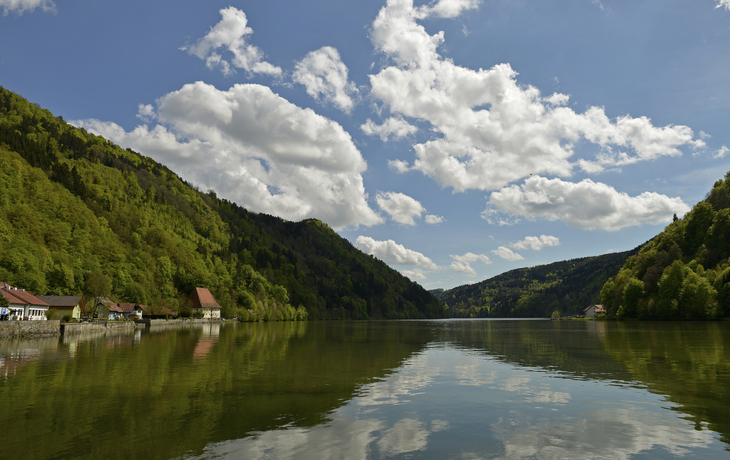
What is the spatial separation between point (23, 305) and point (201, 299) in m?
90.0

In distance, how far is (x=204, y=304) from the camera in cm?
15888

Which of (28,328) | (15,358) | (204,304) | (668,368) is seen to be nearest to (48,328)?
(28,328)

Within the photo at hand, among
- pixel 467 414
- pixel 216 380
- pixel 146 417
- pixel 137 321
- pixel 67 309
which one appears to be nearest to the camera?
pixel 146 417

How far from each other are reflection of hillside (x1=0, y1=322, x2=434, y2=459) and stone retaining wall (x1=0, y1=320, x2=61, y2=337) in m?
32.8

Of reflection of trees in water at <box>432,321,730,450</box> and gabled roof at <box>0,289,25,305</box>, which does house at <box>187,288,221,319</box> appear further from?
reflection of trees in water at <box>432,321,730,450</box>

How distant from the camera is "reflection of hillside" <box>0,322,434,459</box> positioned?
14.9m

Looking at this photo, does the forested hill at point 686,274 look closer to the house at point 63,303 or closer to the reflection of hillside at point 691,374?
the reflection of hillside at point 691,374

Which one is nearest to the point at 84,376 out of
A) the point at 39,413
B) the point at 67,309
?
the point at 39,413

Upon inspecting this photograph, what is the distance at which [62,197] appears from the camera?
422 feet

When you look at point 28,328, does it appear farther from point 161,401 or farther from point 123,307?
point 161,401

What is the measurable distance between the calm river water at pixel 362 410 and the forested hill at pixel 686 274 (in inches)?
3798

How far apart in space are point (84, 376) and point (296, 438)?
20.7 meters

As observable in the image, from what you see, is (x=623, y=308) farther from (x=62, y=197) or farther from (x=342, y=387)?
(x=62, y=197)

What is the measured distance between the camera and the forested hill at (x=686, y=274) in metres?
111
